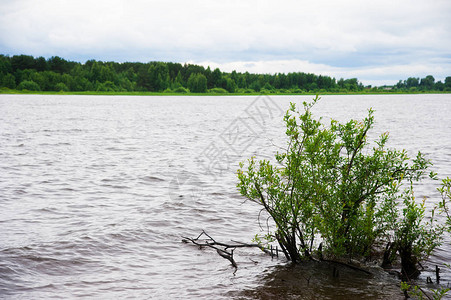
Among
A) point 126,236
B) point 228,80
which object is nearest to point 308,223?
point 126,236

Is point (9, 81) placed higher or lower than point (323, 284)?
higher

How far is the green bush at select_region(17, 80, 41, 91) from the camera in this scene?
530 feet

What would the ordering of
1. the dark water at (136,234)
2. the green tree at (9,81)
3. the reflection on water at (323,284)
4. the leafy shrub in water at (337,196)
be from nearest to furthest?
A: the reflection on water at (323,284) → the dark water at (136,234) → the leafy shrub in water at (337,196) → the green tree at (9,81)

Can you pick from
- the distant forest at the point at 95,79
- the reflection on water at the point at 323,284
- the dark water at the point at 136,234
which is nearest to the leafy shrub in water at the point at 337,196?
the reflection on water at the point at 323,284

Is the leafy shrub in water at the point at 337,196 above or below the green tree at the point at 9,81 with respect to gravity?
below

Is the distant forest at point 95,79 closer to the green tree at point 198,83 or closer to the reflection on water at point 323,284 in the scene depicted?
the green tree at point 198,83

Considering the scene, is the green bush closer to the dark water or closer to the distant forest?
the distant forest

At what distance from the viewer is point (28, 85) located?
162250mm

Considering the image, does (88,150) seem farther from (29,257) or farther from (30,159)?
(29,257)

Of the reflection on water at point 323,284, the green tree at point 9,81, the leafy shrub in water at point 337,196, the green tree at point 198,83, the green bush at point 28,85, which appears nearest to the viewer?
the reflection on water at point 323,284

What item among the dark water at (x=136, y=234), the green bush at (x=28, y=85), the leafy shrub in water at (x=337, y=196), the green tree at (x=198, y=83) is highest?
the green tree at (x=198, y=83)

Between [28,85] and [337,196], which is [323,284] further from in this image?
[28,85]

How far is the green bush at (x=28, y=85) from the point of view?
162 meters

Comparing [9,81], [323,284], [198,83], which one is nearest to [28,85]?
[9,81]
